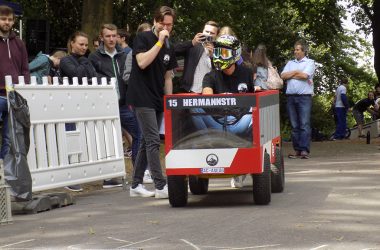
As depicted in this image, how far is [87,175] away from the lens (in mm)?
12219

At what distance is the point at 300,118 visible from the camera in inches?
715

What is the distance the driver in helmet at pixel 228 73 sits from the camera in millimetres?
10562

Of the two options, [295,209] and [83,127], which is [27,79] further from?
[295,209]

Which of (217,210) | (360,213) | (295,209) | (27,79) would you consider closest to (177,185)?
(217,210)

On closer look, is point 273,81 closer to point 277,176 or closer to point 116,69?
point 116,69

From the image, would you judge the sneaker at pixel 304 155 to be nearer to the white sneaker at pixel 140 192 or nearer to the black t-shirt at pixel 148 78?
the white sneaker at pixel 140 192

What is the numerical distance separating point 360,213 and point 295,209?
0.68 metres

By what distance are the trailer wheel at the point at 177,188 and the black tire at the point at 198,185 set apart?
3.99 ft

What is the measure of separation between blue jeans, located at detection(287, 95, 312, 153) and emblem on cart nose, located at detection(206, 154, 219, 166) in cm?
820

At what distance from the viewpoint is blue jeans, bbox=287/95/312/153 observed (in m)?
18.1

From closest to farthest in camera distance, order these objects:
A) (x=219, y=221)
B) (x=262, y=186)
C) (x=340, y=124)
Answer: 1. (x=219, y=221)
2. (x=262, y=186)
3. (x=340, y=124)

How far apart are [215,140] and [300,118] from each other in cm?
820

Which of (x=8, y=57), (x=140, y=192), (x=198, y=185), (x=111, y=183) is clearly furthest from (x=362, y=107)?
(x=8, y=57)

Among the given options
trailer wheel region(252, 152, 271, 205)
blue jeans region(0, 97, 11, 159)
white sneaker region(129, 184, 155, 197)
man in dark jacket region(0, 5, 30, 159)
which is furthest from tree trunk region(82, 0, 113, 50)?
trailer wheel region(252, 152, 271, 205)
